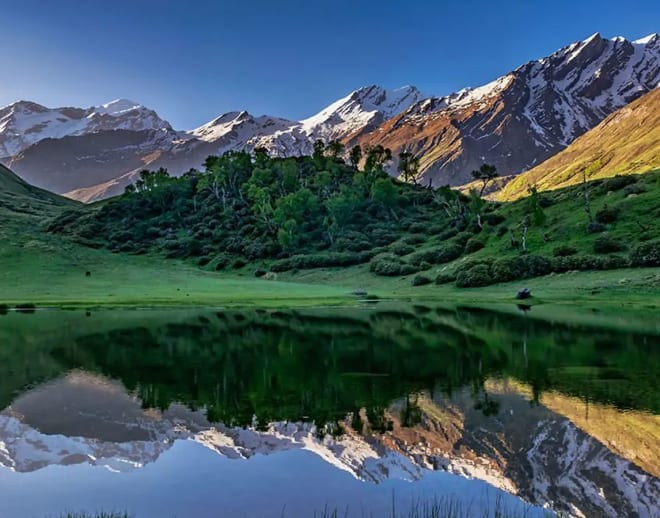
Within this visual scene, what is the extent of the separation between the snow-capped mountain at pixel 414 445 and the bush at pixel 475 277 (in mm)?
58439

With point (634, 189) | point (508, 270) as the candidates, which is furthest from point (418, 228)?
point (508, 270)

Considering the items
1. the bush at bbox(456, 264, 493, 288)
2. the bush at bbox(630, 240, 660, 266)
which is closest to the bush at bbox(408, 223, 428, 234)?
the bush at bbox(456, 264, 493, 288)

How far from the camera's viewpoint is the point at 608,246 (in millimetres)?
79188

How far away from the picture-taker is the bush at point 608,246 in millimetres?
78938

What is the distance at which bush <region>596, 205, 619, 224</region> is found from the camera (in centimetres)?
8925

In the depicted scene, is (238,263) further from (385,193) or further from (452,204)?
(452,204)

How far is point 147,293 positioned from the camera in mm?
84500

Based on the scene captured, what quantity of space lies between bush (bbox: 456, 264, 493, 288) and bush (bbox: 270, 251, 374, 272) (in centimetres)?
3560

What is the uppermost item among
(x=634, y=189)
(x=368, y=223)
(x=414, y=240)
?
(x=634, y=189)

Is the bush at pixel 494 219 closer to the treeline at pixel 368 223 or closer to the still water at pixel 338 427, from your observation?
the treeline at pixel 368 223

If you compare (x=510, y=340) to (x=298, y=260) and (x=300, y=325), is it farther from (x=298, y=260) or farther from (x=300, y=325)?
(x=298, y=260)

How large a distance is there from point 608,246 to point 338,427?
7183 centimetres

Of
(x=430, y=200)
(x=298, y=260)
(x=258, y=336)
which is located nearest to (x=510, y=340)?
(x=258, y=336)

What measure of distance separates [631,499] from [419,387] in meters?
12.5
